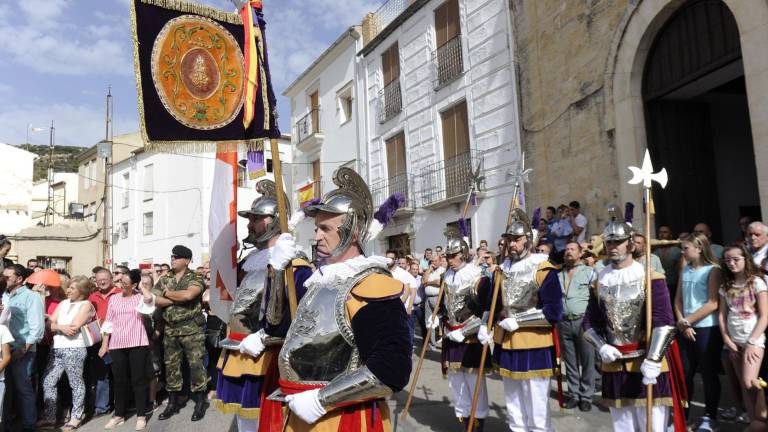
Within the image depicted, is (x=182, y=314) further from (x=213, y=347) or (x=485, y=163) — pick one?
(x=485, y=163)

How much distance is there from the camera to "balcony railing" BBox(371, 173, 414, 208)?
16.0 m

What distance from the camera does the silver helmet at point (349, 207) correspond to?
281 cm

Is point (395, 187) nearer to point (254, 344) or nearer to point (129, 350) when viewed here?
point (129, 350)

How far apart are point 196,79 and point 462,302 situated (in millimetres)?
3612

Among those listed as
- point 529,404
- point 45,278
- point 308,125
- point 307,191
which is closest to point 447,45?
point 308,125

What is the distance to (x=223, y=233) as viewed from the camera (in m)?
4.57

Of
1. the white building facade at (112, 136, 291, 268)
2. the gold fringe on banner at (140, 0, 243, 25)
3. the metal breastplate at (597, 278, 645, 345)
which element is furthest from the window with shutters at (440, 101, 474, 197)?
the white building facade at (112, 136, 291, 268)

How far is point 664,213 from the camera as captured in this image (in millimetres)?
9328

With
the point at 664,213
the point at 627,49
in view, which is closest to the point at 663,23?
the point at 627,49

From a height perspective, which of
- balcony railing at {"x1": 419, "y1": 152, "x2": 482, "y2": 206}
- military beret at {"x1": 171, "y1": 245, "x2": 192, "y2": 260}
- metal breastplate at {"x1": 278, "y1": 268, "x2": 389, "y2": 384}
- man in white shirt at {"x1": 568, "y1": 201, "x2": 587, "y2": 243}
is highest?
balcony railing at {"x1": 419, "y1": 152, "x2": 482, "y2": 206}

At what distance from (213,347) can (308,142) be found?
14828 millimetres

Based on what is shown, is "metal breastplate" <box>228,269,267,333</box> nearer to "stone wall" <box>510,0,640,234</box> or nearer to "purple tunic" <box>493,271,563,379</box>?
"purple tunic" <box>493,271,563,379</box>

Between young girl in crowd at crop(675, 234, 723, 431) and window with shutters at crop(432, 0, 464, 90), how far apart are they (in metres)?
9.64

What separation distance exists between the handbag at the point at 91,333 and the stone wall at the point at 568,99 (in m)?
8.06
